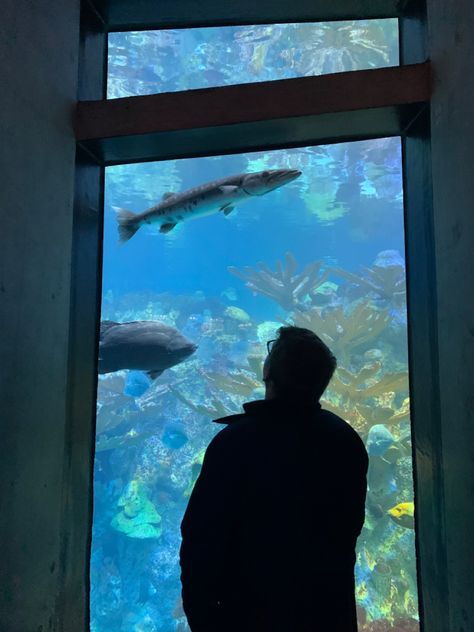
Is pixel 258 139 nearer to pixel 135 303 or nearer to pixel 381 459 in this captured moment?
pixel 381 459

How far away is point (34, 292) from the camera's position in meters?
2.00

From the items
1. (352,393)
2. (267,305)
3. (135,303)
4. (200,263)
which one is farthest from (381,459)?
(200,263)

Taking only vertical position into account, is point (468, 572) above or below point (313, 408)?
below

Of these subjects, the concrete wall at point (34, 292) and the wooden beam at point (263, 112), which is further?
the wooden beam at point (263, 112)

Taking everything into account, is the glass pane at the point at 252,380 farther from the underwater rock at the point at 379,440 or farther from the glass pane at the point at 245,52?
the glass pane at the point at 245,52

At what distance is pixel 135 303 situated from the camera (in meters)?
33.7

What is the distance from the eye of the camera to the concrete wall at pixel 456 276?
167 centimetres

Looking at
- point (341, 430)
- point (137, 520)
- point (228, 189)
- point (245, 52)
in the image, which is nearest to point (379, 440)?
point (228, 189)

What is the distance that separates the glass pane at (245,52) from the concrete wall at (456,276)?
937 cm

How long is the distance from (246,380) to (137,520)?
5.39 m

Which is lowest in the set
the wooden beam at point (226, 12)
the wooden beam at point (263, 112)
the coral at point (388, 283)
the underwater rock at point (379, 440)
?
the underwater rock at point (379, 440)

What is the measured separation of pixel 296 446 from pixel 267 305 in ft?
105

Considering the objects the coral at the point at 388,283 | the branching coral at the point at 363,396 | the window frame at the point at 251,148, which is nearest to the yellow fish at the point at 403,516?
the branching coral at the point at 363,396

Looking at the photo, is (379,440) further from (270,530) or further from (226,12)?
(270,530)
